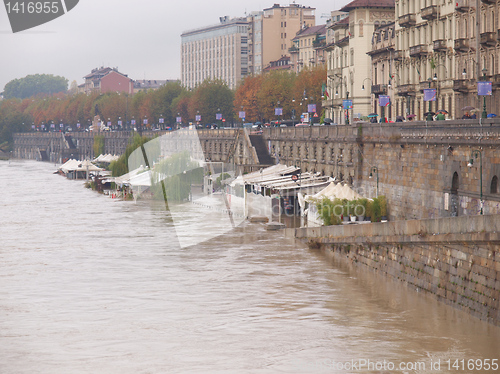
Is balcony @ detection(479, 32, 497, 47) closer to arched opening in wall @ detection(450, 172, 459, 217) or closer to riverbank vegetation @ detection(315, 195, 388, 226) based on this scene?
riverbank vegetation @ detection(315, 195, 388, 226)

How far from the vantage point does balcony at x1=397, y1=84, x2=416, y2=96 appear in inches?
3278

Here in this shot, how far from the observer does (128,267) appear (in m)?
43.8

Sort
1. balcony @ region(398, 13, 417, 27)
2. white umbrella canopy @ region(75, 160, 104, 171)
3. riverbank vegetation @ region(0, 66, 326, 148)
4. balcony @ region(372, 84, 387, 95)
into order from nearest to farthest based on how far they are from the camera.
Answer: balcony @ region(398, 13, 417, 27) → balcony @ region(372, 84, 387, 95) → riverbank vegetation @ region(0, 66, 326, 148) → white umbrella canopy @ region(75, 160, 104, 171)

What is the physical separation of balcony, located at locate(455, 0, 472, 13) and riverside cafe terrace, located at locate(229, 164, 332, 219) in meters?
17.7

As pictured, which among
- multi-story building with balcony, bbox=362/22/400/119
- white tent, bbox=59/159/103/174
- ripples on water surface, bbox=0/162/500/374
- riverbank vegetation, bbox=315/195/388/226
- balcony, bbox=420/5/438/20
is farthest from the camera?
white tent, bbox=59/159/103/174

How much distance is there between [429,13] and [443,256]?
50028 mm

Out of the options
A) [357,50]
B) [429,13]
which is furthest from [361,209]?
[357,50]

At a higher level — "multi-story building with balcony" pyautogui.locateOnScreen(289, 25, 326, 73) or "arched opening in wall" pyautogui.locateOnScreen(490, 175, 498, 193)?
"multi-story building with balcony" pyautogui.locateOnScreen(289, 25, 326, 73)

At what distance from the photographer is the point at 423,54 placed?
79938 millimetres

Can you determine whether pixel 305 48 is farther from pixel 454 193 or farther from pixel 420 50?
pixel 454 193

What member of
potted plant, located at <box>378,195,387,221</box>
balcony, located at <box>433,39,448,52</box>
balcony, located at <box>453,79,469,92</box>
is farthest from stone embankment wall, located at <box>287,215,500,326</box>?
balcony, located at <box>433,39,448,52</box>

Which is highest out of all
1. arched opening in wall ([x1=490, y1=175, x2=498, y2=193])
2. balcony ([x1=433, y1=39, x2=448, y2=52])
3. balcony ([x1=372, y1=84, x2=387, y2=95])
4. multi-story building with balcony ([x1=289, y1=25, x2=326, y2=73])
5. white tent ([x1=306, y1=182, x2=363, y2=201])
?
multi-story building with balcony ([x1=289, y1=25, x2=326, y2=73])

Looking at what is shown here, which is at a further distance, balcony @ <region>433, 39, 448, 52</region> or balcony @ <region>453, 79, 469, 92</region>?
balcony @ <region>433, 39, 448, 52</region>

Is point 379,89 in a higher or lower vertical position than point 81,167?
higher
